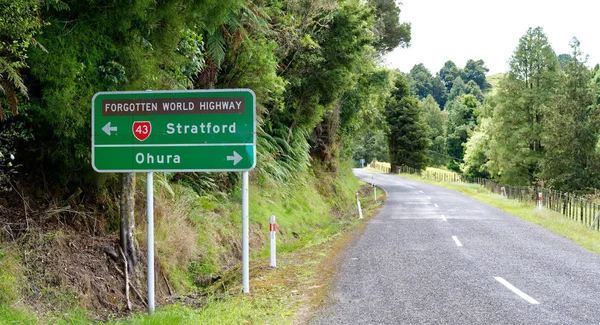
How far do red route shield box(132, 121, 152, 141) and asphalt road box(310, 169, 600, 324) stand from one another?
3.17 metres

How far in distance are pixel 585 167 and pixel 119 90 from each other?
3472 cm

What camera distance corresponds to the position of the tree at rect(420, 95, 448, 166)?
91500mm

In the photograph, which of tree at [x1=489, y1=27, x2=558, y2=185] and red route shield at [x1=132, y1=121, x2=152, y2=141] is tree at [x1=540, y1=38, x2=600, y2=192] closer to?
tree at [x1=489, y1=27, x2=558, y2=185]

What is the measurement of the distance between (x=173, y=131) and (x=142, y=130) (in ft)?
1.28

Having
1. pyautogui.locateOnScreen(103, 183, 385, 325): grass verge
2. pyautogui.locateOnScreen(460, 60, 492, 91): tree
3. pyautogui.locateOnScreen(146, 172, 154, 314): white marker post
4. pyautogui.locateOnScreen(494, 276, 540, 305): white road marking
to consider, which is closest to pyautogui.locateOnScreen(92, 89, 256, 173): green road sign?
pyautogui.locateOnScreen(146, 172, 154, 314): white marker post

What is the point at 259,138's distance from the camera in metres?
15.5

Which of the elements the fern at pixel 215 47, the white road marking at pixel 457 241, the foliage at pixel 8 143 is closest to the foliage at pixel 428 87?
the white road marking at pixel 457 241

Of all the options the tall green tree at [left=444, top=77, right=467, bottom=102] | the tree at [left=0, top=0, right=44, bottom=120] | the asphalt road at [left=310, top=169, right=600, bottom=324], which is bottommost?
the asphalt road at [left=310, top=169, right=600, bottom=324]

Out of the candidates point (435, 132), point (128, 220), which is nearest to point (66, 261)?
point (128, 220)

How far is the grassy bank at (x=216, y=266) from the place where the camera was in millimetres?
5719

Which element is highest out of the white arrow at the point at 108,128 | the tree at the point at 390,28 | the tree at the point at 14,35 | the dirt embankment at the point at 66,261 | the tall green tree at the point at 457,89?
the tall green tree at the point at 457,89

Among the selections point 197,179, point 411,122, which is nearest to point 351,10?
point 197,179

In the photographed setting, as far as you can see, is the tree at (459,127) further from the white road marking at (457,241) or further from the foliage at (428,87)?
the white road marking at (457,241)

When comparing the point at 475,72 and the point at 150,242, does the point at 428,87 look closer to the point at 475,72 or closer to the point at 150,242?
the point at 475,72
